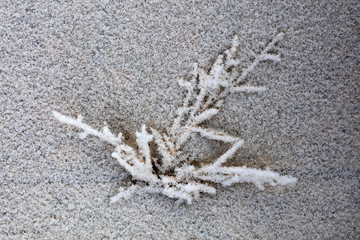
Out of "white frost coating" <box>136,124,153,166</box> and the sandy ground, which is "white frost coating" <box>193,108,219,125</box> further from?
"white frost coating" <box>136,124,153,166</box>

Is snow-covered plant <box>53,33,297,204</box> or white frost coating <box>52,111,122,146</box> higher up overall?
white frost coating <box>52,111,122,146</box>

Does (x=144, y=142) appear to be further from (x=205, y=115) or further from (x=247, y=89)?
(x=247, y=89)

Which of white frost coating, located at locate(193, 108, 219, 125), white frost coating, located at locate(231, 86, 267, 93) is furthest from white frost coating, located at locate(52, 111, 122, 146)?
white frost coating, located at locate(231, 86, 267, 93)

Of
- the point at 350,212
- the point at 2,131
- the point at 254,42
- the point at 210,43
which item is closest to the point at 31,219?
the point at 2,131

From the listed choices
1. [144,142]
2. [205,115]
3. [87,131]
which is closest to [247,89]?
[205,115]

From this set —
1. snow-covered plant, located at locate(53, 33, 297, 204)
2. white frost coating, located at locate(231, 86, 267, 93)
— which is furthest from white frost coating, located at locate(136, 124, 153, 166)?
white frost coating, located at locate(231, 86, 267, 93)

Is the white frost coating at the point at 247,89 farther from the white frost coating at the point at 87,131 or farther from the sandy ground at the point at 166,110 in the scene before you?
the white frost coating at the point at 87,131

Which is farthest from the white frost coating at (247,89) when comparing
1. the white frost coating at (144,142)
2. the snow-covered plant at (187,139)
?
the white frost coating at (144,142)
